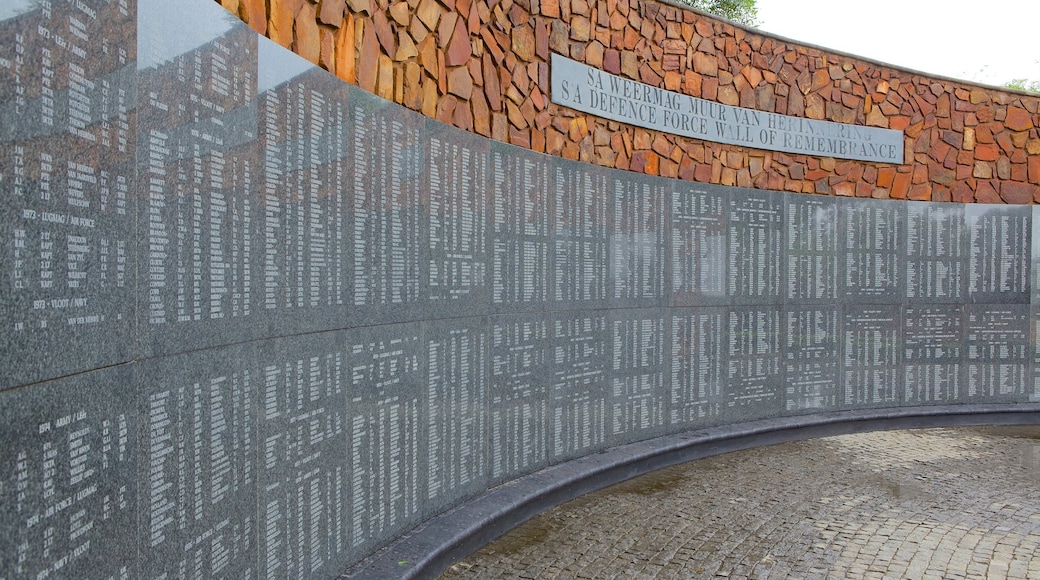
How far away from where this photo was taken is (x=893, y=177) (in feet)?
27.1

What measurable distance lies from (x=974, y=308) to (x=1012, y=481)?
3006mm

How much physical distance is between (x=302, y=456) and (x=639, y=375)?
3766 millimetres

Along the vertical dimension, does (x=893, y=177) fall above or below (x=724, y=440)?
above

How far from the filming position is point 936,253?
26.8ft

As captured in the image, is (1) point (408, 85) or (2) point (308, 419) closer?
(2) point (308, 419)

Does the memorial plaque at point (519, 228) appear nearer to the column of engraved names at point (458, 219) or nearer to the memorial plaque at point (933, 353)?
the column of engraved names at point (458, 219)

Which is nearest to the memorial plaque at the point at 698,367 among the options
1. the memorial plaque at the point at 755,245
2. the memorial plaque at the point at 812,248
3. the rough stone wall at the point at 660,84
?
the memorial plaque at the point at 755,245

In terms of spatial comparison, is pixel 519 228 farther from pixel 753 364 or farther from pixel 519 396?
pixel 753 364

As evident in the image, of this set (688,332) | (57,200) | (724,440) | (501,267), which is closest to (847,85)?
(688,332)

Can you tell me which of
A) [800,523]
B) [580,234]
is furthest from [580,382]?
[800,523]

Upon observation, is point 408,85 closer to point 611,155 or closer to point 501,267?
point 501,267

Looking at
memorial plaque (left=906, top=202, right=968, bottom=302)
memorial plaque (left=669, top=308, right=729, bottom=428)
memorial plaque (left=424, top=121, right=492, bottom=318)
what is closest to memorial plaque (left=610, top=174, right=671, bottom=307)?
memorial plaque (left=669, top=308, right=729, bottom=428)

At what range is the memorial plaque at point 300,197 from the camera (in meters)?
2.80

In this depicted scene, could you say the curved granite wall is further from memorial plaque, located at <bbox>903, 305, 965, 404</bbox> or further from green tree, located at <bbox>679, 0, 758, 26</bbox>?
green tree, located at <bbox>679, 0, 758, 26</bbox>
